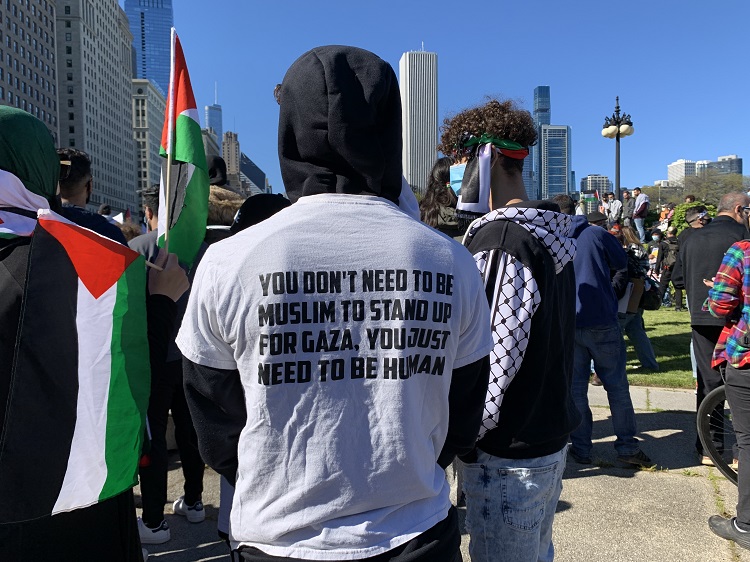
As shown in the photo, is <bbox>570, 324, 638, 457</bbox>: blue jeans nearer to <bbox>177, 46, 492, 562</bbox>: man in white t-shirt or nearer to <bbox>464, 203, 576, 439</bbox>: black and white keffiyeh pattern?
<bbox>464, 203, 576, 439</bbox>: black and white keffiyeh pattern

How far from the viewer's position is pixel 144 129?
14988 cm

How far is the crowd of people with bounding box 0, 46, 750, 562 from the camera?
130cm

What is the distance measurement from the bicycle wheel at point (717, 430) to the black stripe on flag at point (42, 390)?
14.5 ft

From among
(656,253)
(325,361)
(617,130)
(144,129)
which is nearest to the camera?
(325,361)

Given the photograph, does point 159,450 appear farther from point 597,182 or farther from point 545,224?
point 597,182

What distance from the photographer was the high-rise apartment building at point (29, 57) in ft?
271

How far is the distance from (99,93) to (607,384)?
131 meters

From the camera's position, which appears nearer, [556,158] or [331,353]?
[331,353]

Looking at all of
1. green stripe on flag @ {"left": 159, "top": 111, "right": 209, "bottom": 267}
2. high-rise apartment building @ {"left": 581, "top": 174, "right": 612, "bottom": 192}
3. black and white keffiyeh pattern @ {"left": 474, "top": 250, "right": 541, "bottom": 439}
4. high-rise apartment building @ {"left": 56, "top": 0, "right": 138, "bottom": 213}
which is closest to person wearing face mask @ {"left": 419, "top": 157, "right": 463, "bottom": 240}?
green stripe on flag @ {"left": 159, "top": 111, "right": 209, "bottom": 267}

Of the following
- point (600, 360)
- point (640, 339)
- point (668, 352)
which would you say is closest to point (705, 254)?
point (600, 360)

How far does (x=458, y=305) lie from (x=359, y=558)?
599 millimetres

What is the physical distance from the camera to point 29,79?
90125mm

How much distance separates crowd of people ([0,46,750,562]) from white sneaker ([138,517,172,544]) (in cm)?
199

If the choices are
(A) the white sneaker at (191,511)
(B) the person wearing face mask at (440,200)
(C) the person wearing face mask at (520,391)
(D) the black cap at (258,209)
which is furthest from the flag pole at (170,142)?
(A) the white sneaker at (191,511)
